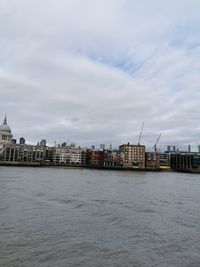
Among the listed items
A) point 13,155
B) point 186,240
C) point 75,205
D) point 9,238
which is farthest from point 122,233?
point 13,155

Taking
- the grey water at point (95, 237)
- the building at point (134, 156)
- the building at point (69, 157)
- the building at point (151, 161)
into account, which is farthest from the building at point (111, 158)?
the grey water at point (95, 237)

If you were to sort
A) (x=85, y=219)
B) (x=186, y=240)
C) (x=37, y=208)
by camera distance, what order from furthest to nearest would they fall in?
1. (x=37, y=208)
2. (x=85, y=219)
3. (x=186, y=240)

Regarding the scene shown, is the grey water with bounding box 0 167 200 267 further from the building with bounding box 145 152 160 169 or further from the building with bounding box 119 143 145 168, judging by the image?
the building with bounding box 145 152 160 169

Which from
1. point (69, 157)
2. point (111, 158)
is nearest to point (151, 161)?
point (111, 158)

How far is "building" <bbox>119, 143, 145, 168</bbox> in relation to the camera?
167 metres

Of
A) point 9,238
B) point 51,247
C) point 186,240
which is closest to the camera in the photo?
point 51,247

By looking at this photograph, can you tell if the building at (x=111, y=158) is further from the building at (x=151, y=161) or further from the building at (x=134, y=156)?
the building at (x=151, y=161)

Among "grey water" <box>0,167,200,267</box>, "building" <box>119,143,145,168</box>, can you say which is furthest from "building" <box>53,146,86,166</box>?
→ "grey water" <box>0,167,200,267</box>

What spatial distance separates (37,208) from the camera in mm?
18547

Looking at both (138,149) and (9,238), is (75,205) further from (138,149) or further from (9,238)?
(138,149)

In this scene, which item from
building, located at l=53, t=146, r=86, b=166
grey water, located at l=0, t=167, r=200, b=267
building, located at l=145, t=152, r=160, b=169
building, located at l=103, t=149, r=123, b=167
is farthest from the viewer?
building, located at l=53, t=146, r=86, b=166

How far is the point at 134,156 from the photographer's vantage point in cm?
16812

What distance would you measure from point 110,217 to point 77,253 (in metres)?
6.84

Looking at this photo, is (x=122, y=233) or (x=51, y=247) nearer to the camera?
(x=51, y=247)
